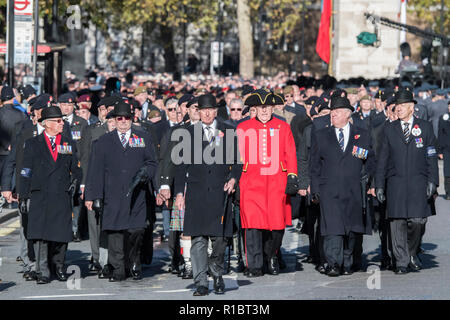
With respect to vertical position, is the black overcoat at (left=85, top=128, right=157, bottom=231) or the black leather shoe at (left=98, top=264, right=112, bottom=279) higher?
the black overcoat at (left=85, top=128, right=157, bottom=231)

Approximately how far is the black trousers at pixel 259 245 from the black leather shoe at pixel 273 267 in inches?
1.8

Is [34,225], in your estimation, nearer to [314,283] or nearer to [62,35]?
[314,283]

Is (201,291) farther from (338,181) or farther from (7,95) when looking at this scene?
(7,95)

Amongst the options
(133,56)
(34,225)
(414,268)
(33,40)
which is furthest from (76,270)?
(133,56)

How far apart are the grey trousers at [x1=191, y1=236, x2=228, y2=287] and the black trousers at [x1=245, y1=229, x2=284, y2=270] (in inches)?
44.5

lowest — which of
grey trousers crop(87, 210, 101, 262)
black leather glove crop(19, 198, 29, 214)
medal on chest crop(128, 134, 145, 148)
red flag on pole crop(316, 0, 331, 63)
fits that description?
grey trousers crop(87, 210, 101, 262)

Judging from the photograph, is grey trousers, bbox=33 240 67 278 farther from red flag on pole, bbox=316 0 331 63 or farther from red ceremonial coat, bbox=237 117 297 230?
red flag on pole, bbox=316 0 331 63

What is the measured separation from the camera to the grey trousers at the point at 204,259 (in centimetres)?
1130

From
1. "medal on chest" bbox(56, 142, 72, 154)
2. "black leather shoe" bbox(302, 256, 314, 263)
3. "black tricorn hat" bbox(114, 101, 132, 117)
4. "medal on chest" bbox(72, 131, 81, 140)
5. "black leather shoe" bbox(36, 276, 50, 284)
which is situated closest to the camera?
"black leather shoe" bbox(36, 276, 50, 284)

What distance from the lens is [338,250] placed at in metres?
12.8

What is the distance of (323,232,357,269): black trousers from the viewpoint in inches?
500

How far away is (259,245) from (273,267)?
0.32 meters

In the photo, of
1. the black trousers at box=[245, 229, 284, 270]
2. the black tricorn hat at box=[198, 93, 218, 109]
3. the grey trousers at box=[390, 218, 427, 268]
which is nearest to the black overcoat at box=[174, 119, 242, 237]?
the black tricorn hat at box=[198, 93, 218, 109]

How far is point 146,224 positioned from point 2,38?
27.9m
